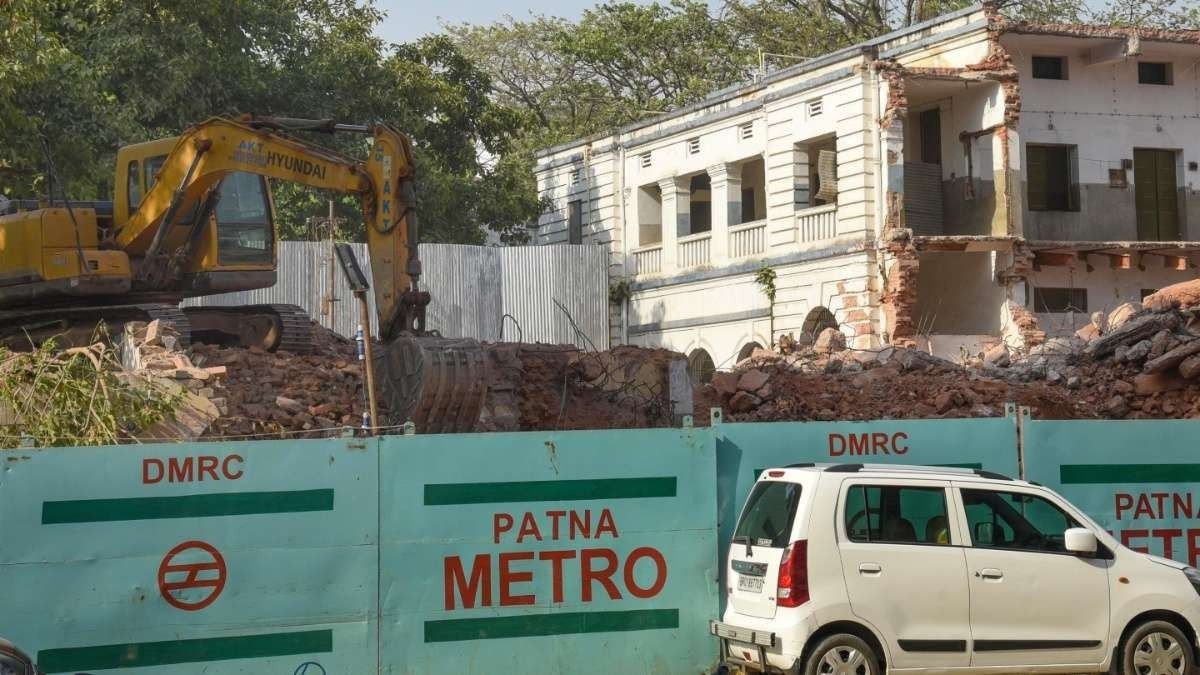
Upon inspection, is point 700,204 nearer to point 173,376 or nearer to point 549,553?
point 173,376

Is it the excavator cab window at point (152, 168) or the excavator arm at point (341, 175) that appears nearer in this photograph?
the excavator arm at point (341, 175)

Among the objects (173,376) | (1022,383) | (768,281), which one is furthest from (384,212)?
(768,281)

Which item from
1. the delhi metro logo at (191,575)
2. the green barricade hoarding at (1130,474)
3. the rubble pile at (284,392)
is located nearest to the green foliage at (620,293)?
the rubble pile at (284,392)

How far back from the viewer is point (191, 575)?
32.9 feet

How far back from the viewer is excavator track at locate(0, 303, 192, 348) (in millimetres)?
21219

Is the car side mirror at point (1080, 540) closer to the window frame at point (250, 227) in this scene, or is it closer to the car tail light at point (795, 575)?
the car tail light at point (795, 575)

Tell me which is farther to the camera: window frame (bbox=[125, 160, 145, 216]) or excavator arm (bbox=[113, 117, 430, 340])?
window frame (bbox=[125, 160, 145, 216])

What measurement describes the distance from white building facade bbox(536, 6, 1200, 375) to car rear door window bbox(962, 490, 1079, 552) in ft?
66.6

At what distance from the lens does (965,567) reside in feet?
35.2

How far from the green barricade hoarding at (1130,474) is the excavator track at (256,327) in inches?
532

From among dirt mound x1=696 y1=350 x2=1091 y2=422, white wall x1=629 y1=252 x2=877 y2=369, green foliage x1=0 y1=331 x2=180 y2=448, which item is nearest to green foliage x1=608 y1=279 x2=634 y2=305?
white wall x1=629 y1=252 x2=877 y2=369

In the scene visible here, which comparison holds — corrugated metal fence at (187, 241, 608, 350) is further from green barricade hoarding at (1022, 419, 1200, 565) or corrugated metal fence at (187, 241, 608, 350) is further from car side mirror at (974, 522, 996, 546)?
car side mirror at (974, 522, 996, 546)

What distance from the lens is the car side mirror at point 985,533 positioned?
35.8ft

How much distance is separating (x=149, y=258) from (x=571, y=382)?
6.15 metres
